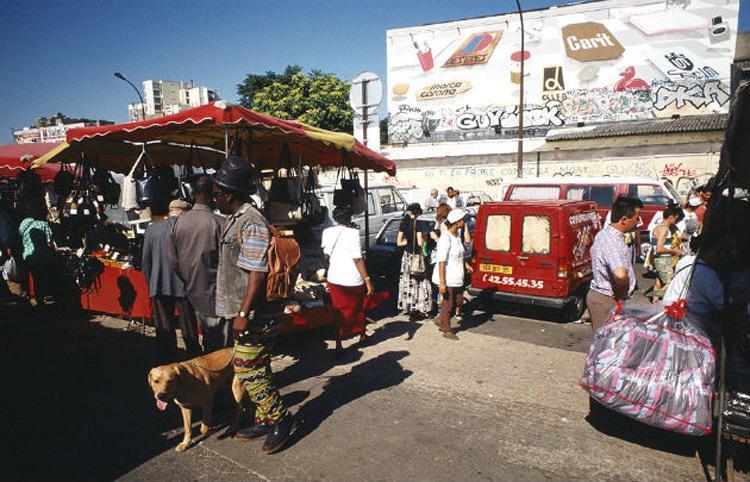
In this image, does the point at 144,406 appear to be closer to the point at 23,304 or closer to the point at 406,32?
the point at 23,304

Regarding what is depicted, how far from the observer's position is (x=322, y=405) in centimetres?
426

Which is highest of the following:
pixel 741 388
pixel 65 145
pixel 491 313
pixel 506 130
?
pixel 506 130

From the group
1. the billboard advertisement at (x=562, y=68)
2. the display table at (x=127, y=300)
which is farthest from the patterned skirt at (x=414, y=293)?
the billboard advertisement at (x=562, y=68)

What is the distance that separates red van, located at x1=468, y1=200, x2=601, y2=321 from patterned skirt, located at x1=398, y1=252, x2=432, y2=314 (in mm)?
919

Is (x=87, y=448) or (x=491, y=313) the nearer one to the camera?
(x=87, y=448)

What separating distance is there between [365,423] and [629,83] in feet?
87.9

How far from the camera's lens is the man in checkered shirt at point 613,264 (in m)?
4.27

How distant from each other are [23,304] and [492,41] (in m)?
27.2

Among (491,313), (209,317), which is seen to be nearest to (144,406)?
(209,317)

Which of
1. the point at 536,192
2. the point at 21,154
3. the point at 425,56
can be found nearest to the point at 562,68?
the point at 425,56

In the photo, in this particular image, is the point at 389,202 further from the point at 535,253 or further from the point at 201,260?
the point at 201,260

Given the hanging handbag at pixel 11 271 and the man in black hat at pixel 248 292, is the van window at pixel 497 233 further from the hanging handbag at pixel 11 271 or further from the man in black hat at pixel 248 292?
the hanging handbag at pixel 11 271

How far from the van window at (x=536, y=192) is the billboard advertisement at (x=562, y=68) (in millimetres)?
12171

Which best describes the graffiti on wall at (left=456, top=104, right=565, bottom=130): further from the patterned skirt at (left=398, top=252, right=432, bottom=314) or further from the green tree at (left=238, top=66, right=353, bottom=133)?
the patterned skirt at (left=398, top=252, right=432, bottom=314)
